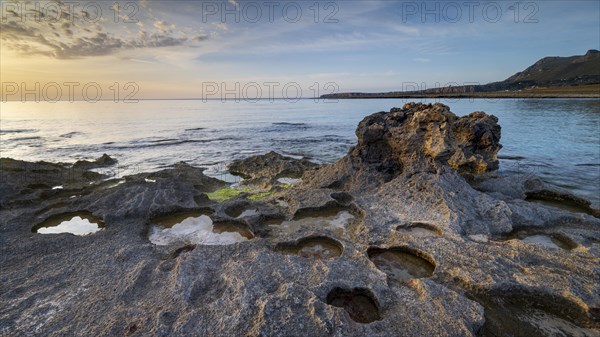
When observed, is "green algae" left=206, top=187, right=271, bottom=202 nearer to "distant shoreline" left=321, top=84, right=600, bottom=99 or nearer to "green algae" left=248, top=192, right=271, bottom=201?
"green algae" left=248, top=192, right=271, bottom=201

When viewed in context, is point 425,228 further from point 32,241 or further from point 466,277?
point 32,241

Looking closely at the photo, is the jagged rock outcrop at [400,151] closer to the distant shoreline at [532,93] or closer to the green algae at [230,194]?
the green algae at [230,194]

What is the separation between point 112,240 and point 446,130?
10.2 meters

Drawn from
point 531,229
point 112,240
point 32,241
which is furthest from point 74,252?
point 531,229

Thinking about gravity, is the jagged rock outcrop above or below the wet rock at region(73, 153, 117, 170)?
above

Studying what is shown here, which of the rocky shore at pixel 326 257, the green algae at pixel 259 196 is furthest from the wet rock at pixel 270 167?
the rocky shore at pixel 326 257

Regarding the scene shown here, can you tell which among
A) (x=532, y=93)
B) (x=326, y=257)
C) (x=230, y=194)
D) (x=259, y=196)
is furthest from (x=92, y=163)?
(x=532, y=93)

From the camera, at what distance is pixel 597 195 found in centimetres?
1166

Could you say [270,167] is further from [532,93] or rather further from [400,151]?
[532,93]

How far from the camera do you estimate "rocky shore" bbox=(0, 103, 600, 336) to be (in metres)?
4.56

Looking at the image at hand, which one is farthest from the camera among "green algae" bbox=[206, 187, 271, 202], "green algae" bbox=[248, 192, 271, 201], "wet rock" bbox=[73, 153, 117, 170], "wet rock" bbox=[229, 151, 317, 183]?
"wet rock" bbox=[73, 153, 117, 170]

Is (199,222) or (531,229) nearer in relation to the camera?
(531,229)

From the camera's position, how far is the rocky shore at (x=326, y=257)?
456 cm

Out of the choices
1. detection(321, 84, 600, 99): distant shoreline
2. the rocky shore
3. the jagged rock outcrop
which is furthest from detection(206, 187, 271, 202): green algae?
detection(321, 84, 600, 99): distant shoreline
